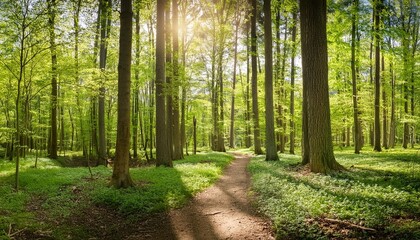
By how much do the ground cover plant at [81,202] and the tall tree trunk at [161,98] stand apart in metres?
2.29

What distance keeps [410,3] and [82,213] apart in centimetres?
3117

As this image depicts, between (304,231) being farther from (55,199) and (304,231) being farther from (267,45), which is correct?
(267,45)

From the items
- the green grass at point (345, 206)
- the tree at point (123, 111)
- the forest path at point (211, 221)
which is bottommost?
the forest path at point (211, 221)

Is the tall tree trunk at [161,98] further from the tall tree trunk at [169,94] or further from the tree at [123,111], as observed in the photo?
the tree at [123,111]

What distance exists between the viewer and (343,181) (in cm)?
769

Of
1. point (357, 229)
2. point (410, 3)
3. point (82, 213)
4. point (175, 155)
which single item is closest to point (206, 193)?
point (82, 213)

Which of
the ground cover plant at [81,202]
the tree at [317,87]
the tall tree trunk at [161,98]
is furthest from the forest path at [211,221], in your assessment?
the tall tree trunk at [161,98]

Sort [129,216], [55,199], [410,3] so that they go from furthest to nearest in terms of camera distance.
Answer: [410,3] → [55,199] → [129,216]

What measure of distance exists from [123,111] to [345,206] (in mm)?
7093

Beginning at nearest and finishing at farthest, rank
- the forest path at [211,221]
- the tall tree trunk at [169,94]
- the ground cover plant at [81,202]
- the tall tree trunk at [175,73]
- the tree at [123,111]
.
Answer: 1. the forest path at [211,221]
2. the ground cover plant at [81,202]
3. the tree at [123,111]
4. the tall tree trunk at [169,94]
5. the tall tree trunk at [175,73]

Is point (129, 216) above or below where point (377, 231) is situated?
below

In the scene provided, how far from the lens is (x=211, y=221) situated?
22.5 feet

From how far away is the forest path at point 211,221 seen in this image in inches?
231

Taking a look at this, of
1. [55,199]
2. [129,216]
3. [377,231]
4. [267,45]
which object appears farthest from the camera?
[267,45]
